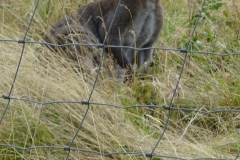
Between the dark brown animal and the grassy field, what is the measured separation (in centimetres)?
24

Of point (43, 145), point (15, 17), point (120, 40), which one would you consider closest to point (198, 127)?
point (43, 145)

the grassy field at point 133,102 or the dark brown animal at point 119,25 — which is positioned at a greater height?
the grassy field at point 133,102

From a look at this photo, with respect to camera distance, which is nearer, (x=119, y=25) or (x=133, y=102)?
(x=133, y=102)

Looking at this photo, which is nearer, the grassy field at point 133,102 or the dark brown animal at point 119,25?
the grassy field at point 133,102

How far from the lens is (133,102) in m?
5.02

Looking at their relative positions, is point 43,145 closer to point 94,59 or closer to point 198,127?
point 198,127

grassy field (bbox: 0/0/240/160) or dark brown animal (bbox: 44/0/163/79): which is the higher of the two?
grassy field (bbox: 0/0/240/160)

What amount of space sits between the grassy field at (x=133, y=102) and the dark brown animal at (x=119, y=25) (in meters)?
0.24

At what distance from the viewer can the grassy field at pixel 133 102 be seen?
400 centimetres

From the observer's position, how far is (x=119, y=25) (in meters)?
6.22

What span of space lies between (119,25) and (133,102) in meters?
1.40

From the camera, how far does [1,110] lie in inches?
165

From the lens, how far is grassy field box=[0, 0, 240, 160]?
400 cm

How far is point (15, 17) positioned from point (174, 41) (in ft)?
5.52
